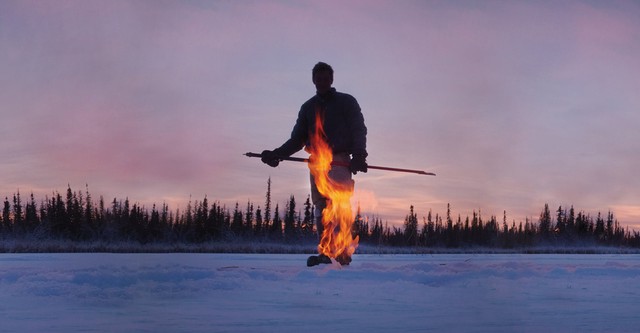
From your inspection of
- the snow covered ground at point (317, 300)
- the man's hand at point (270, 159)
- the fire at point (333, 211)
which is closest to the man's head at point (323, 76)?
the fire at point (333, 211)

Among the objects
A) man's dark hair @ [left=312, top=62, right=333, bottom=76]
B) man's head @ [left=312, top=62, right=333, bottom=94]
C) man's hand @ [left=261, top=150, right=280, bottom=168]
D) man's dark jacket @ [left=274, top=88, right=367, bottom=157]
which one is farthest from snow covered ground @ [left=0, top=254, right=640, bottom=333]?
man's dark hair @ [left=312, top=62, right=333, bottom=76]

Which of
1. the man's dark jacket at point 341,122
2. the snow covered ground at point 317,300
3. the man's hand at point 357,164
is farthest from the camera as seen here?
the man's dark jacket at point 341,122

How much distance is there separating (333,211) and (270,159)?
38.3 inches

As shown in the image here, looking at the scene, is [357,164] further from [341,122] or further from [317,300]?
[317,300]

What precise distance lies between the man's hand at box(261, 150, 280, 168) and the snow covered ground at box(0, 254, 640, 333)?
4.89ft

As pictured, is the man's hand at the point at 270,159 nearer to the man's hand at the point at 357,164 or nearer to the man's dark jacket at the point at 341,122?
the man's dark jacket at the point at 341,122

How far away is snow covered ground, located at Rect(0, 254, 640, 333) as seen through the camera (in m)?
4.13

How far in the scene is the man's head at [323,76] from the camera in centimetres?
848

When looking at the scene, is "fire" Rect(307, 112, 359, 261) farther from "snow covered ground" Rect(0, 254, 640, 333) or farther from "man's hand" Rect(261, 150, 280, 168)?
"snow covered ground" Rect(0, 254, 640, 333)

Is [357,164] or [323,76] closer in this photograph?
[357,164]

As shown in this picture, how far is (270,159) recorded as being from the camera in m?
8.55

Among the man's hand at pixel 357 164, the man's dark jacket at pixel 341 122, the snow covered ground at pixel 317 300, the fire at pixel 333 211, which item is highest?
the man's dark jacket at pixel 341 122

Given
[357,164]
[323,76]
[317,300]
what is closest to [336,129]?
[357,164]

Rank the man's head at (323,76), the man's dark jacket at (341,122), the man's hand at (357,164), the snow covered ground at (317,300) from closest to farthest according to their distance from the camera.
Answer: the snow covered ground at (317,300)
the man's hand at (357,164)
the man's dark jacket at (341,122)
the man's head at (323,76)
